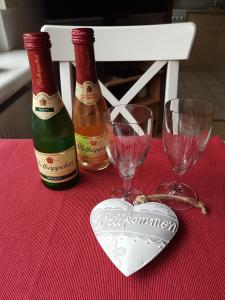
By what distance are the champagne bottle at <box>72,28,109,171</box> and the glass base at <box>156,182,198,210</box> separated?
113 mm

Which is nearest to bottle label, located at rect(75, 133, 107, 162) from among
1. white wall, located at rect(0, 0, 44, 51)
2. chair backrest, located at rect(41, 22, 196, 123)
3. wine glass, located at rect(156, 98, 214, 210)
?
wine glass, located at rect(156, 98, 214, 210)

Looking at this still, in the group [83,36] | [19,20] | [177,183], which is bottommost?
[177,183]

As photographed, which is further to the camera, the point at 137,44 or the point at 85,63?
the point at 137,44

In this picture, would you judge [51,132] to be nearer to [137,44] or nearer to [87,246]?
[87,246]

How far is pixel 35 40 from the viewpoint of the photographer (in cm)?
32

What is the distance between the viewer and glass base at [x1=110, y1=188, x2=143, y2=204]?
1.37 ft

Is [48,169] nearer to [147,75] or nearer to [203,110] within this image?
[203,110]

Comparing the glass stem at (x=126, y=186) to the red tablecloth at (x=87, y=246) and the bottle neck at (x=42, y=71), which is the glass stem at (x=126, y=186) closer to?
the red tablecloth at (x=87, y=246)

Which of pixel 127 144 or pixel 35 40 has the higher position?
pixel 35 40

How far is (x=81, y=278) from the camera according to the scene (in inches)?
12.0

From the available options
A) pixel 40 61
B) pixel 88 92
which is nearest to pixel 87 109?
pixel 88 92

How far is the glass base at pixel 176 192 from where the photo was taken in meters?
0.40

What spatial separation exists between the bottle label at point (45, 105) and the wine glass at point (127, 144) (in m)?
0.08

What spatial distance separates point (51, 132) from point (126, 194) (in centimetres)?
15
